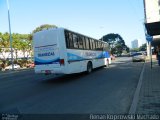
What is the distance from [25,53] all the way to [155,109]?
65.4 metres

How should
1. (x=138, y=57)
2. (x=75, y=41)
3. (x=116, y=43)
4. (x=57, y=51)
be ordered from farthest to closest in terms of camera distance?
1. (x=116, y=43)
2. (x=138, y=57)
3. (x=75, y=41)
4. (x=57, y=51)

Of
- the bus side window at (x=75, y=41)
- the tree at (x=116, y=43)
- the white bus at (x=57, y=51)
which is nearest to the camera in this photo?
the white bus at (x=57, y=51)

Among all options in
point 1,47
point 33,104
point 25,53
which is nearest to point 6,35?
point 1,47

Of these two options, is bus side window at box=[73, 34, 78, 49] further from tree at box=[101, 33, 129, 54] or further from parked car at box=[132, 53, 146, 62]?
tree at box=[101, 33, 129, 54]

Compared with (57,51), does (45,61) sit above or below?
below

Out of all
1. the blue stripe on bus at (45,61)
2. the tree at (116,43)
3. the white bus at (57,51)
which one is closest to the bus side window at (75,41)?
the white bus at (57,51)

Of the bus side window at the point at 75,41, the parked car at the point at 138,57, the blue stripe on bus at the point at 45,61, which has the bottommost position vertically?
the parked car at the point at 138,57

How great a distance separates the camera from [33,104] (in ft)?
31.1

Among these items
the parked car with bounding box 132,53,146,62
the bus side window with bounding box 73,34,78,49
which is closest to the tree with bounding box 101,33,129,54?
the parked car with bounding box 132,53,146,62

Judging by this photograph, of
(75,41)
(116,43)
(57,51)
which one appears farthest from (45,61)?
(116,43)

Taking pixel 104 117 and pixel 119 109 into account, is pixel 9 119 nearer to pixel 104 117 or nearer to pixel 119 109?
pixel 104 117

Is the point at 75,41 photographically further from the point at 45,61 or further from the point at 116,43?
Result: the point at 116,43

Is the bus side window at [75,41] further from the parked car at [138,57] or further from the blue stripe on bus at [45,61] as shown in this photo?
the parked car at [138,57]

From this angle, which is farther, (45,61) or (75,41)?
(75,41)
